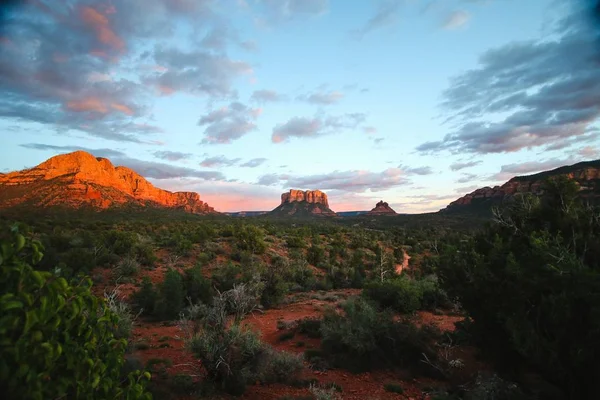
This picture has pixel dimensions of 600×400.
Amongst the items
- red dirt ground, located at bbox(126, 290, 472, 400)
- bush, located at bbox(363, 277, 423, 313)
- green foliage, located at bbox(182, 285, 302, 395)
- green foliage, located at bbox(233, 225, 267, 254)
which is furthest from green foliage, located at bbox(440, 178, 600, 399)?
green foliage, located at bbox(233, 225, 267, 254)

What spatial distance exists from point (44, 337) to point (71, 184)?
84.4m

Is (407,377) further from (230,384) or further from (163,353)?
(163,353)

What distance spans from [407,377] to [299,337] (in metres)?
4.15


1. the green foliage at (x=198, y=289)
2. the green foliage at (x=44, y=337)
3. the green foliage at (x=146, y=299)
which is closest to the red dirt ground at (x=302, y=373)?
the green foliage at (x=146, y=299)

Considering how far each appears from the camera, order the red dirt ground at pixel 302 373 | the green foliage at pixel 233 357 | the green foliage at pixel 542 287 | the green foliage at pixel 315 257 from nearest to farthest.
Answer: the green foliage at pixel 542 287
the green foliage at pixel 233 357
the red dirt ground at pixel 302 373
the green foliage at pixel 315 257

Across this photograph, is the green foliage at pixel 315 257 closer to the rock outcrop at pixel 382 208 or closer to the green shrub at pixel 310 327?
the green shrub at pixel 310 327

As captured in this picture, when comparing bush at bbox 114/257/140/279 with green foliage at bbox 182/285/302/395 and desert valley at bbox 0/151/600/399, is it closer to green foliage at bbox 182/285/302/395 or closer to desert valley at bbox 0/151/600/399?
desert valley at bbox 0/151/600/399

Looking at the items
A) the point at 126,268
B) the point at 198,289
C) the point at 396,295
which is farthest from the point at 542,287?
the point at 126,268

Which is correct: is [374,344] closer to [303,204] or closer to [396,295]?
[396,295]

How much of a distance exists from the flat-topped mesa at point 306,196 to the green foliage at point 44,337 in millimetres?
157681

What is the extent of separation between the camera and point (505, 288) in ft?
20.6

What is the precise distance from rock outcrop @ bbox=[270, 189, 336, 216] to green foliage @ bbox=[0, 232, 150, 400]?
138 metres

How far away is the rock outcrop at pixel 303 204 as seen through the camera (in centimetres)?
14600

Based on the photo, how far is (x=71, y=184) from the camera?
70500mm
